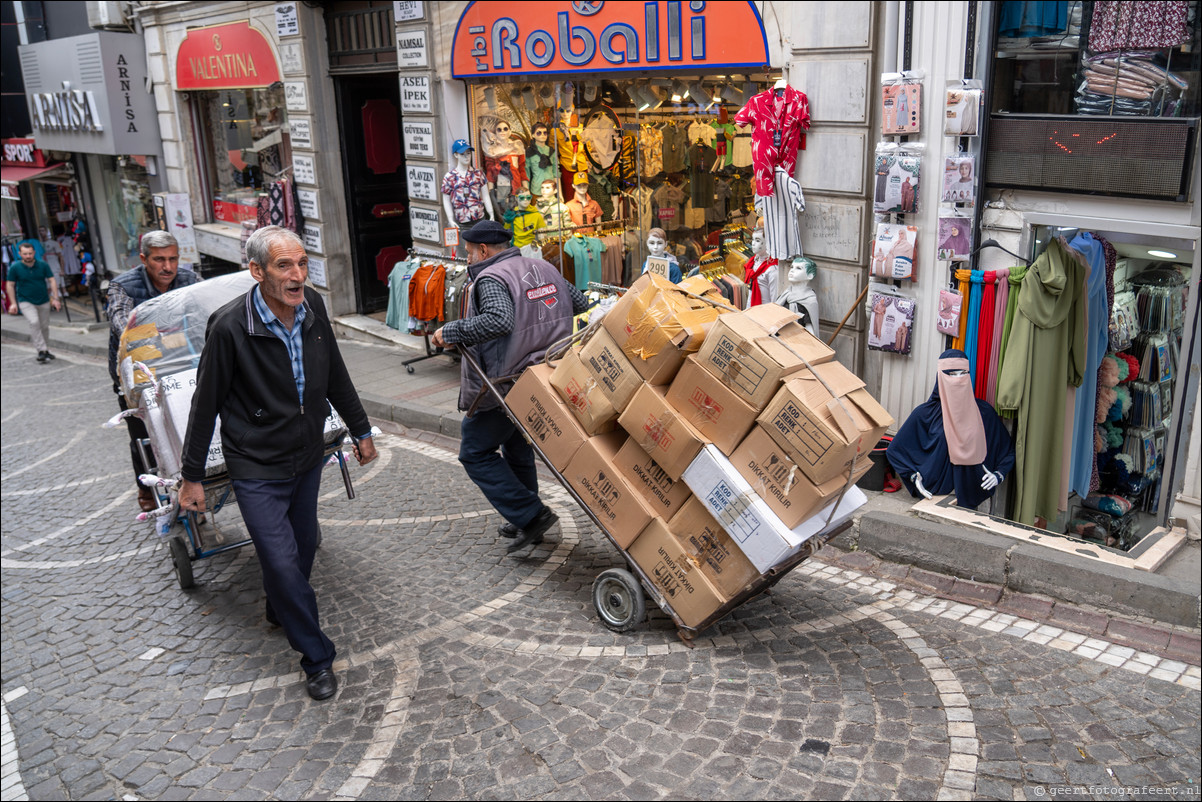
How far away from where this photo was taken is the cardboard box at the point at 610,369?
4711 millimetres

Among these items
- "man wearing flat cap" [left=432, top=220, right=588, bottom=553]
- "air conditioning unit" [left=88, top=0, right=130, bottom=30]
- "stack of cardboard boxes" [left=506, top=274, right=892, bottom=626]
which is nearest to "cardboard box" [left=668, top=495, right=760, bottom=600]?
"stack of cardboard boxes" [left=506, top=274, right=892, bottom=626]

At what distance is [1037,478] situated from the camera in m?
6.29

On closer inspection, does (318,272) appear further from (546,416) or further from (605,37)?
(546,416)

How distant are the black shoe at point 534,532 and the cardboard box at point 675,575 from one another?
4.10ft

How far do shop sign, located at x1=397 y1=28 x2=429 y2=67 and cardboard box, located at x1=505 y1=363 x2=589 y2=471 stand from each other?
698 cm

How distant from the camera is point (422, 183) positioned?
11656 millimetres

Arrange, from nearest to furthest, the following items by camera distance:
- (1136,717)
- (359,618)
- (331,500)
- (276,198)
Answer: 1. (1136,717)
2. (359,618)
3. (331,500)
4. (276,198)

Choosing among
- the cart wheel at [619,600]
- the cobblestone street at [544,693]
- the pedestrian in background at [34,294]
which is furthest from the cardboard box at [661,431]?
the pedestrian in background at [34,294]

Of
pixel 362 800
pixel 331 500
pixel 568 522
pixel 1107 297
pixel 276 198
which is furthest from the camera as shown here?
pixel 276 198

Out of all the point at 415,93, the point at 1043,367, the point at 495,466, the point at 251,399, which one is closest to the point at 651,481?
the point at 495,466

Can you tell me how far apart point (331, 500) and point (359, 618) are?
2.13 m

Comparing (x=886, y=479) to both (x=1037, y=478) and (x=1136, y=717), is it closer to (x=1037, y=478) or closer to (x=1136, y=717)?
(x=1037, y=478)

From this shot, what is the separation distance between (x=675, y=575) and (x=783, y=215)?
3.70 meters

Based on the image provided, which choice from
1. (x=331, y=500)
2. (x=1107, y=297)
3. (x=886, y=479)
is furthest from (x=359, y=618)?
(x=1107, y=297)
